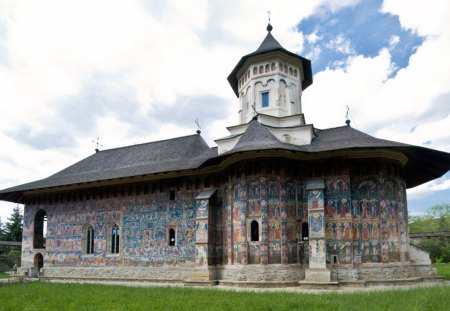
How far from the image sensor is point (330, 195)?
54.2 ft

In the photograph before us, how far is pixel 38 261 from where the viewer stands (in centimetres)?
2431

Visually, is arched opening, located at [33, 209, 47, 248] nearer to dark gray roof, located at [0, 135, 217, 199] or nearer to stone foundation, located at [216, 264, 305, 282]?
dark gray roof, located at [0, 135, 217, 199]

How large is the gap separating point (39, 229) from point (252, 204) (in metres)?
14.3

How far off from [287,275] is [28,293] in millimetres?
8709

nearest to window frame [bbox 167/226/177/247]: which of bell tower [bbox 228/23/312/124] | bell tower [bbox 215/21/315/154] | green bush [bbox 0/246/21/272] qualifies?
bell tower [bbox 215/21/315/154]

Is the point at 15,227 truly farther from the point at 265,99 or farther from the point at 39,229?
the point at 265,99

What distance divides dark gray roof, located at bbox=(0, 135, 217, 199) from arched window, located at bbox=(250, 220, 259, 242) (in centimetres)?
378

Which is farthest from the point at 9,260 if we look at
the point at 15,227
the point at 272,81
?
the point at 272,81

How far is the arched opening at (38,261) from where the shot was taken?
24008mm

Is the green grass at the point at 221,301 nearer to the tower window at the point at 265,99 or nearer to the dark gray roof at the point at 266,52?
the tower window at the point at 265,99

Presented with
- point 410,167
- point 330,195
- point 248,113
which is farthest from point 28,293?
point 410,167

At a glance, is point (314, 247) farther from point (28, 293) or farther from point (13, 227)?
point (13, 227)

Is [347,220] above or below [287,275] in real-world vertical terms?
above

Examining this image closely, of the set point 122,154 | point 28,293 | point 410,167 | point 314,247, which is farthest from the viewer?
point 122,154
